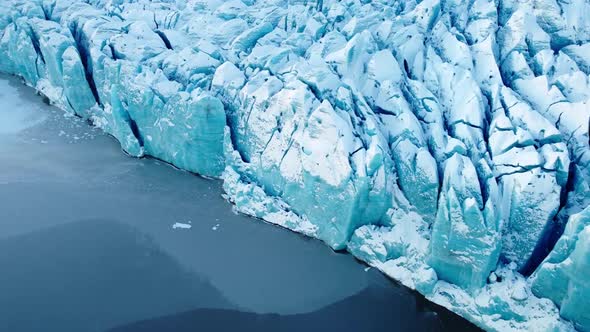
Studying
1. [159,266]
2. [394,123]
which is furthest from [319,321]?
[394,123]

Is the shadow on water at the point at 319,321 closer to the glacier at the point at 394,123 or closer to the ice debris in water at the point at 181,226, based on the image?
the glacier at the point at 394,123

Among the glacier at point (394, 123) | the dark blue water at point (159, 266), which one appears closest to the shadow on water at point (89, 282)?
the dark blue water at point (159, 266)

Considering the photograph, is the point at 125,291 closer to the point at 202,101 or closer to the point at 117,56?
the point at 202,101

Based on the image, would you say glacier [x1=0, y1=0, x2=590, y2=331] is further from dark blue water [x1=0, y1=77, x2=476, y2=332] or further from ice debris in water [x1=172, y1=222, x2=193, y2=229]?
ice debris in water [x1=172, y1=222, x2=193, y2=229]

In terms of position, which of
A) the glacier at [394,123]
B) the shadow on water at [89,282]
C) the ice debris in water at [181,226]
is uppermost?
the glacier at [394,123]

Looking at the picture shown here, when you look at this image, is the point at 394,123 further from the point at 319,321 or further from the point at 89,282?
the point at 89,282

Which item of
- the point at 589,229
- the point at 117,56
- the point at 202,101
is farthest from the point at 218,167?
the point at 589,229
